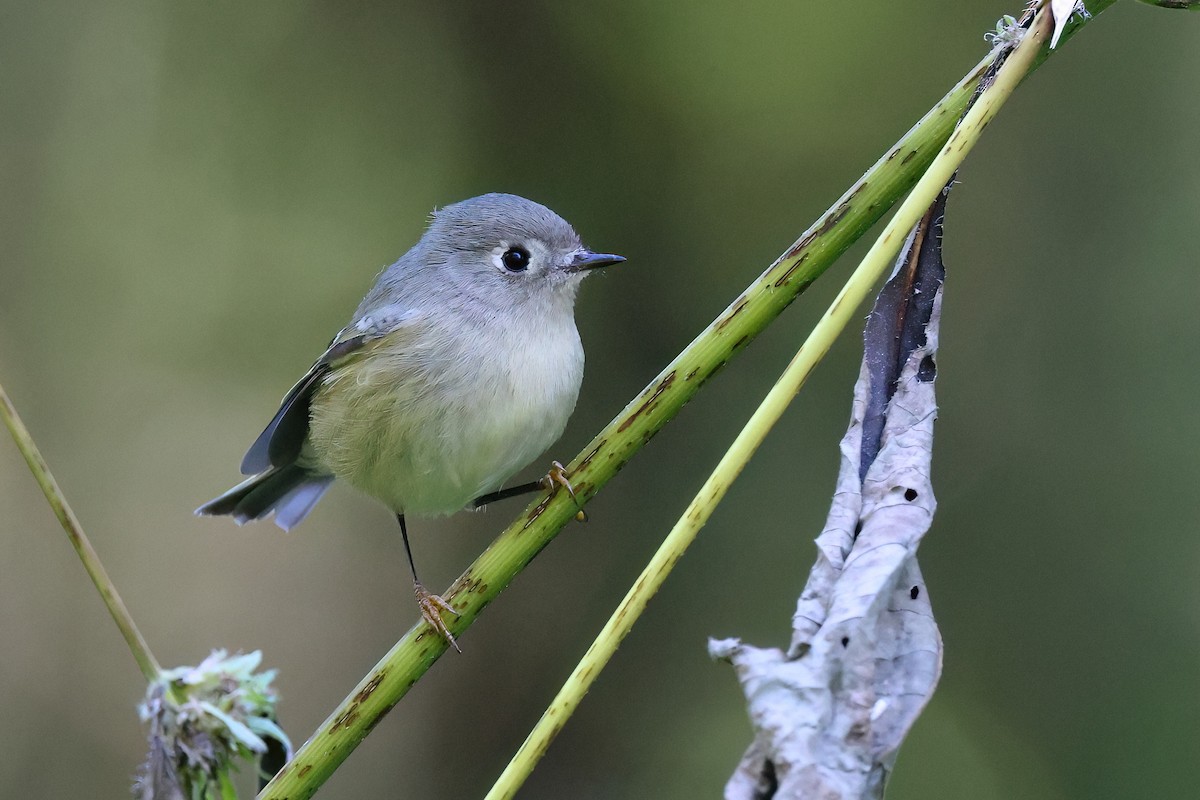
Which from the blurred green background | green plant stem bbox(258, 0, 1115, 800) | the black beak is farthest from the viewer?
the blurred green background

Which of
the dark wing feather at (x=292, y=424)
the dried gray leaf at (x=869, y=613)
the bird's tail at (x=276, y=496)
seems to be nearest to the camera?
the dried gray leaf at (x=869, y=613)

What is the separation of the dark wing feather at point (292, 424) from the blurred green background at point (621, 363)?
1.49 meters

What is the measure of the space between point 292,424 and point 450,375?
0.83 m

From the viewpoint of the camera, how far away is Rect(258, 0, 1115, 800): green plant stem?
5.16ft

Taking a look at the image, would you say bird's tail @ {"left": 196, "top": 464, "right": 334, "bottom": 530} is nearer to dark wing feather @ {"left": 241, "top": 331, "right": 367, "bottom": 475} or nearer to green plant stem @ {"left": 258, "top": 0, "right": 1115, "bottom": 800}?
dark wing feather @ {"left": 241, "top": 331, "right": 367, "bottom": 475}

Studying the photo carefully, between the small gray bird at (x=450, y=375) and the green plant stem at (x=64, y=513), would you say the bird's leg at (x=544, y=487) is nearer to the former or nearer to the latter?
the small gray bird at (x=450, y=375)

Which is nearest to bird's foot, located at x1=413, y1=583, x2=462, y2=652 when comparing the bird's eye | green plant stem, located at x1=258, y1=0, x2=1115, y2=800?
green plant stem, located at x1=258, y1=0, x2=1115, y2=800

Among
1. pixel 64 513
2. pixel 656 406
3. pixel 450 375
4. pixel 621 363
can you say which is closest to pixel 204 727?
pixel 64 513

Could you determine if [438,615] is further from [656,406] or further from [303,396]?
[303,396]

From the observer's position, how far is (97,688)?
4625mm

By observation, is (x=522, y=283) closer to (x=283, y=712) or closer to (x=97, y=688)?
(x=283, y=712)

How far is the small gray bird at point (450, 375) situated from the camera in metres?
2.69

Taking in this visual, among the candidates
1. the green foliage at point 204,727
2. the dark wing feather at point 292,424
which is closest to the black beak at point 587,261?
the dark wing feather at point 292,424

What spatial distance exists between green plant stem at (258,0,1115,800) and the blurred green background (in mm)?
2736
